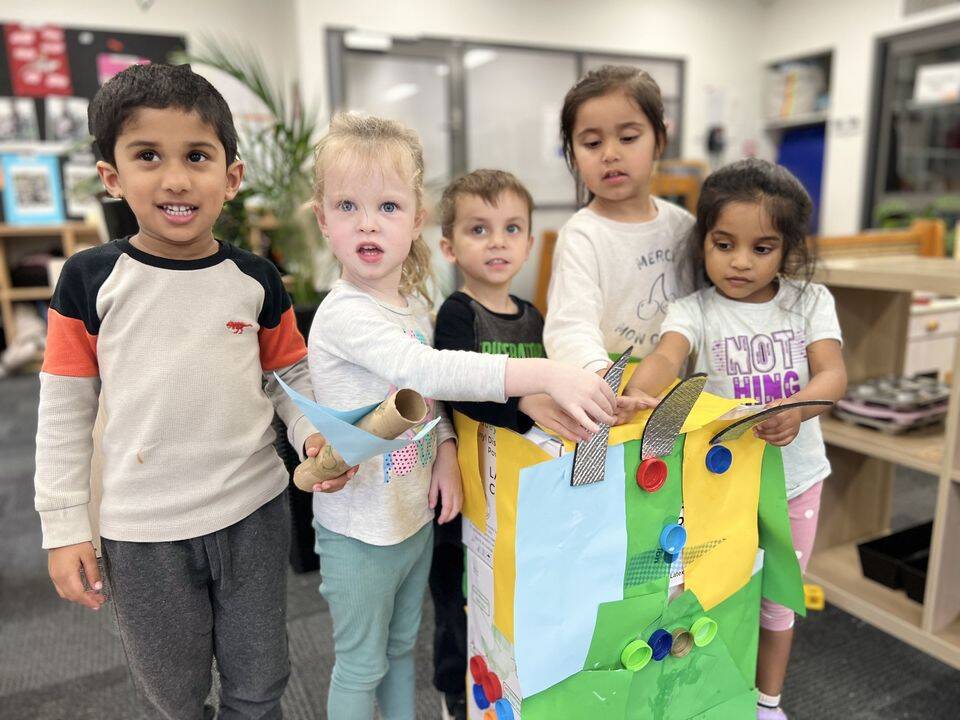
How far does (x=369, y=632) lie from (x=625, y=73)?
0.97 meters

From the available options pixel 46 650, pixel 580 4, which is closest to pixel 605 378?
pixel 46 650

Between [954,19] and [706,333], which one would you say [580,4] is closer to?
[954,19]

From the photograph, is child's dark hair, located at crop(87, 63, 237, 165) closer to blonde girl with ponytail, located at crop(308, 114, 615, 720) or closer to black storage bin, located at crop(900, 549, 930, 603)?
blonde girl with ponytail, located at crop(308, 114, 615, 720)

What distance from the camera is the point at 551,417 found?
2.68 feet

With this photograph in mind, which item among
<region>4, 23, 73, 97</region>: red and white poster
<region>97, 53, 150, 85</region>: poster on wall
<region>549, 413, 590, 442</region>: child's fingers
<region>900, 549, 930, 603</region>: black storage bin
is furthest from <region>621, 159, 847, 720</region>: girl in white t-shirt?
<region>4, 23, 73, 97</region>: red and white poster

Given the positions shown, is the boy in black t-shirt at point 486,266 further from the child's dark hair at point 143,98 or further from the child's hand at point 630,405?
the child's dark hair at point 143,98

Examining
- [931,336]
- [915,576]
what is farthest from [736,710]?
[931,336]

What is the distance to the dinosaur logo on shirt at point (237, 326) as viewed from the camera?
0.91 metres

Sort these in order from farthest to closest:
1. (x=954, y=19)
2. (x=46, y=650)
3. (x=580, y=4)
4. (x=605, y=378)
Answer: (x=580, y=4) → (x=954, y=19) → (x=46, y=650) → (x=605, y=378)

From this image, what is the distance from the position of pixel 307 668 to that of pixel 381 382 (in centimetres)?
101

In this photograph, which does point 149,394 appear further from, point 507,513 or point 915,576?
point 915,576

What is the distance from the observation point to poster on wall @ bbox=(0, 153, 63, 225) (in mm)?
4672

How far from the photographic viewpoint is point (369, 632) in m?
0.99

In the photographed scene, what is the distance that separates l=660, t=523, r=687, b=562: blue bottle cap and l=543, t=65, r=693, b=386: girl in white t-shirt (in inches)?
11.9
